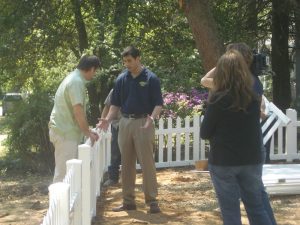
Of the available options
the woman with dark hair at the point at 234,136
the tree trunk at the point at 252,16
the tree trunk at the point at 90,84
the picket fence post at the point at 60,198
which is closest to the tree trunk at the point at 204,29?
the tree trunk at the point at 90,84

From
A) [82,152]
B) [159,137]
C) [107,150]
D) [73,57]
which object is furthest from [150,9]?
[82,152]

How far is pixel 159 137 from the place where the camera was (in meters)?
9.67

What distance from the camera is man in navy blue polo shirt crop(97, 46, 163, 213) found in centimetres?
612

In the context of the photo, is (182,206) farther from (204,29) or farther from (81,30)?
(81,30)

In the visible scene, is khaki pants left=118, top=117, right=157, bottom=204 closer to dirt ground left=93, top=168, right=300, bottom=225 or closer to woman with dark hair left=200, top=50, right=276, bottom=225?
dirt ground left=93, top=168, right=300, bottom=225

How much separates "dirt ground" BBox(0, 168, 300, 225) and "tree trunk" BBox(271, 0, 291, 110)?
6.26m

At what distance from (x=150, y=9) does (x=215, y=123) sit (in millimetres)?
9856

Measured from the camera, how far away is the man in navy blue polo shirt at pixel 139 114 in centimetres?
612

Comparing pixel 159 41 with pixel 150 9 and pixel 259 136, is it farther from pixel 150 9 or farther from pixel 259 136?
pixel 259 136

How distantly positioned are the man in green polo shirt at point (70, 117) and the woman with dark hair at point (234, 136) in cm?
185

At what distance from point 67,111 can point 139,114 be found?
80cm

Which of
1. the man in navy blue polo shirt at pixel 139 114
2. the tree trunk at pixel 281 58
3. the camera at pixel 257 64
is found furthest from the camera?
the tree trunk at pixel 281 58

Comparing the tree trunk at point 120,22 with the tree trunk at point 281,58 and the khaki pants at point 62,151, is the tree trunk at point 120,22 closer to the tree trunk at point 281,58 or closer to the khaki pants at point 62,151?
the tree trunk at point 281,58

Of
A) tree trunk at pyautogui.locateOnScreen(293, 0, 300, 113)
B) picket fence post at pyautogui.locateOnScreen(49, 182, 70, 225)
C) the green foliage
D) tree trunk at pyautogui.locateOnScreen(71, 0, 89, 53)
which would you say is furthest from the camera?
tree trunk at pyautogui.locateOnScreen(71, 0, 89, 53)
